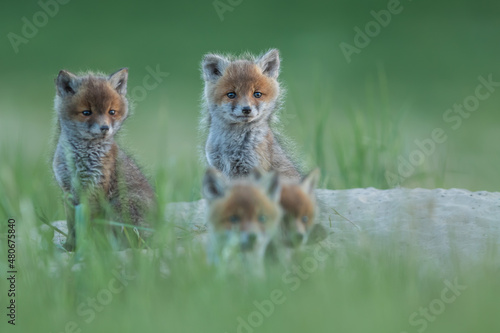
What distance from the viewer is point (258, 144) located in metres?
7.14

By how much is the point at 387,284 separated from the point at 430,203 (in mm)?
943

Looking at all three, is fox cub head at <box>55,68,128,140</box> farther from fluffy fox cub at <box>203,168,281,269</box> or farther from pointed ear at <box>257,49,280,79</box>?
fluffy fox cub at <box>203,168,281,269</box>

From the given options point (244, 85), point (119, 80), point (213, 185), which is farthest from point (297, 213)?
point (244, 85)

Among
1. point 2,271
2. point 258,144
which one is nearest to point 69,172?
point 2,271

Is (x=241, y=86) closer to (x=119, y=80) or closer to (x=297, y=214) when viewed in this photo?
(x=119, y=80)

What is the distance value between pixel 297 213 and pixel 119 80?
2.37m

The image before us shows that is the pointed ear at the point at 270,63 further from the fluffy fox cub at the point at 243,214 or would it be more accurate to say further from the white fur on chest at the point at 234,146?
the fluffy fox cub at the point at 243,214

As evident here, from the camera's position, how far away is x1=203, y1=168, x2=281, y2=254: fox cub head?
14.3 feet

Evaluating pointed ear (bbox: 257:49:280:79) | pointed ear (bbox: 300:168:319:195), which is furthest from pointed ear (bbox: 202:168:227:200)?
pointed ear (bbox: 257:49:280:79)

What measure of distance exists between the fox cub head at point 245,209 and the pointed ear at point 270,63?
270 centimetres

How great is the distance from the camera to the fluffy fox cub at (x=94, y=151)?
6172 millimetres

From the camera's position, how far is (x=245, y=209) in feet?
14.5

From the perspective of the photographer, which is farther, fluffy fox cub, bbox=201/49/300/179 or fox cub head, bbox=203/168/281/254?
fluffy fox cub, bbox=201/49/300/179

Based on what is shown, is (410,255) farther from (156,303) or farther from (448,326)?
(156,303)
